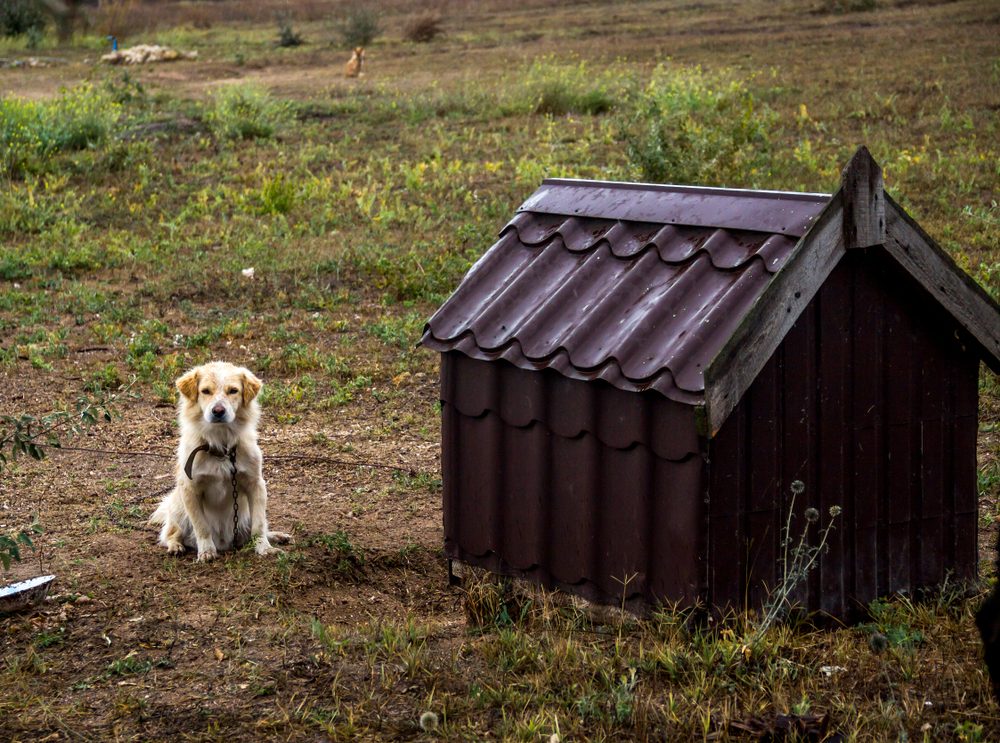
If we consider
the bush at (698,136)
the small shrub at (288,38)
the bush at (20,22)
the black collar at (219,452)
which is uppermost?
the bush at (20,22)

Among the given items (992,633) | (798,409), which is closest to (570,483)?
(798,409)

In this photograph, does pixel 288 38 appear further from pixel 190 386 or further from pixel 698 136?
pixel 190 386

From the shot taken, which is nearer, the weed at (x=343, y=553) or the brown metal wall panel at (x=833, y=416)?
the brown metal wall panel at (x=833, y=416)

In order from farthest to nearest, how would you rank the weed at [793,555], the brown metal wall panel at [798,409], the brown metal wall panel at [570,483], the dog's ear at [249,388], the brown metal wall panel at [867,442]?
1. the dog's ear at [249,388]
2. the brown metal wall panel at [867,442]
3. the brown metal wall panel at [798,409]
4. the brown metal wall panel at [570,483]
5. the weed at [793,555]

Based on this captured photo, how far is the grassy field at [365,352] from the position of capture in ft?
13.8

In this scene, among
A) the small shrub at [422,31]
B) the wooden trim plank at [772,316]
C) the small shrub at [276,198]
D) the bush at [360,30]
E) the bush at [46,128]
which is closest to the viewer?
the wooden trim plank at [772,316]

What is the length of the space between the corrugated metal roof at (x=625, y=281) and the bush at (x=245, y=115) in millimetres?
12204

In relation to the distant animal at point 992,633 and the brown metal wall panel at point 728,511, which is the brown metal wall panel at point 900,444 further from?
the distant animal at point 992,633

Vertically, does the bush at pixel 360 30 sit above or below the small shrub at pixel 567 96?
above

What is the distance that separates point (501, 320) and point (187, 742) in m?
2.18

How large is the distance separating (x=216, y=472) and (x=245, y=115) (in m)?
12.3

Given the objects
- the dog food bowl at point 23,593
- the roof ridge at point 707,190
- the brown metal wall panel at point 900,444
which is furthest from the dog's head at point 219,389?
the brown metal wall panel at point 900,444

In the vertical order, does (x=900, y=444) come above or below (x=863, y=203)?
below

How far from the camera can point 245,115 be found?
17609 mm
